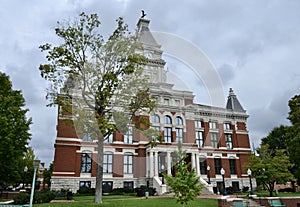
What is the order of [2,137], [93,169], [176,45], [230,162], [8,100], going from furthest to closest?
[230,162]
[93,169]
[8,100]
[2,137]
[176,45]

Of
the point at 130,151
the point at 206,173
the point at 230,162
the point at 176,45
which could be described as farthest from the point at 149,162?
the point at 176,45

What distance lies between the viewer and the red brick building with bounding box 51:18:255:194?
31.6 metres

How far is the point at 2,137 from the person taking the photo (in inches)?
883

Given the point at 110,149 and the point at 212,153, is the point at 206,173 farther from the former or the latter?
the point at 110,149

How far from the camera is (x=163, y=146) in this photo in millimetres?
32906

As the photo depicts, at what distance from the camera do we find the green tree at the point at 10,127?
2289 cm

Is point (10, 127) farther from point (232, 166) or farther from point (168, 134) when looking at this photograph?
point (232, 166)

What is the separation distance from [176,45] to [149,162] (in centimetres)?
1969

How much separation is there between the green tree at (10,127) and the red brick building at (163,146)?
4.01 metres

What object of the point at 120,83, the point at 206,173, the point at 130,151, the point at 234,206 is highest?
the point at 120,83

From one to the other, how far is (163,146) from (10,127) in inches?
719

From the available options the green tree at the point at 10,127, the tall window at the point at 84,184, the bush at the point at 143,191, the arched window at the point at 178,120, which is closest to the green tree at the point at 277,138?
the arched window at the point at 178,120

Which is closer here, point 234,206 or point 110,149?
point 234,206

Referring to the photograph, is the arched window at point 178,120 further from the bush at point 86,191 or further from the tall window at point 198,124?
the bush at point 86,191
